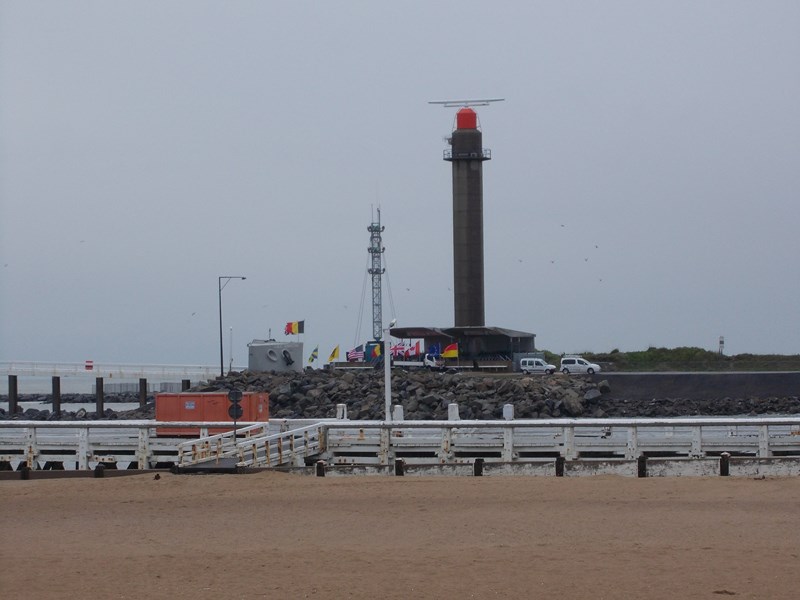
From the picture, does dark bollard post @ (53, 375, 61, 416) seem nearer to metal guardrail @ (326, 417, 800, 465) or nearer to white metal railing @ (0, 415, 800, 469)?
white metal railing @ (0, 415, 800, 469)

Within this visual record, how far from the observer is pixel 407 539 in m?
16.2

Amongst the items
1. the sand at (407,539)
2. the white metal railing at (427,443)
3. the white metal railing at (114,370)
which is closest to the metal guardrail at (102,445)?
the white metal railing at (427,443)

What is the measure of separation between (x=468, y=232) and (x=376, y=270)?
3427 cm

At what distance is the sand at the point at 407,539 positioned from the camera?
1330 centimetres

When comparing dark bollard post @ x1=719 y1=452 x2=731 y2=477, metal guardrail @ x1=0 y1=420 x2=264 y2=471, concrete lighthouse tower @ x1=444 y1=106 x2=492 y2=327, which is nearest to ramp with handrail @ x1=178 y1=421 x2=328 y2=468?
metal guardrail @ x1=0 y1=420 x2=264 y2=471

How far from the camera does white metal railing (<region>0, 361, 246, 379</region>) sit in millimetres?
73188

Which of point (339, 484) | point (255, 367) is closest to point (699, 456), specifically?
point (339, 484)

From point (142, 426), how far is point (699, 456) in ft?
45.0

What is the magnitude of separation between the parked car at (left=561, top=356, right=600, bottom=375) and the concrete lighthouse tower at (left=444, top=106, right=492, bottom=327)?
8.64 m

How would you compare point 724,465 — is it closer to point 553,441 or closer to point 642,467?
point 642,467

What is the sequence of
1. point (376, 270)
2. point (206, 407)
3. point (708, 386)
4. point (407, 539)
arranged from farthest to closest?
point (376, 270)
point (708, 386)
point (206, 407)
point (407, 539)

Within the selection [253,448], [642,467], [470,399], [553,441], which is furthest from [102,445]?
[470,399]

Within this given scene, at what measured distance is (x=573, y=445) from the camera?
25.1 metres

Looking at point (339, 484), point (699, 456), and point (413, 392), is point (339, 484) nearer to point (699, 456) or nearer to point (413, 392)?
point (699, 456)
